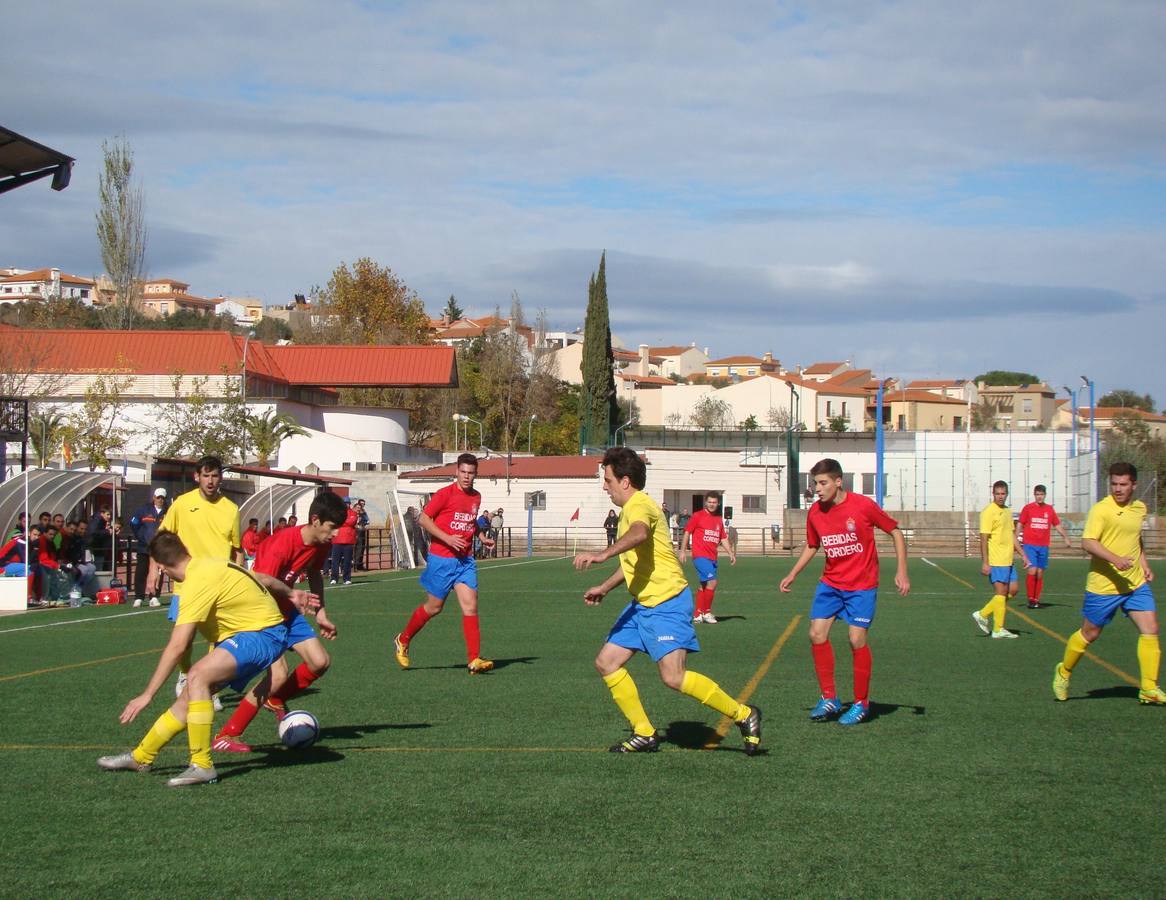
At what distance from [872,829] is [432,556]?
7259mm

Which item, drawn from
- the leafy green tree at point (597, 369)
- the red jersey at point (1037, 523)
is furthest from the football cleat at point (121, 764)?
the leafy green tree at point (597, 369)

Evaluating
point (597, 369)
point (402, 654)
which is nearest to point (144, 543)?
point (402, 654)

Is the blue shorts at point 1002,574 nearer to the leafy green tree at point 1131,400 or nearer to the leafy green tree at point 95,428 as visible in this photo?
the leafy green tree at point 95,428

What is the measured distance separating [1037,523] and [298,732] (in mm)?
17568

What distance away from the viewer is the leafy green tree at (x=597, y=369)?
81.1 metres

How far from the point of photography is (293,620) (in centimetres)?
861

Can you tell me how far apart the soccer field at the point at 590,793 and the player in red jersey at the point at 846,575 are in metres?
0.33

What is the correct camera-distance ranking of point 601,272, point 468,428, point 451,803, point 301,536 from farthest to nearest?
1. point 468,428
2. point 601,272
3. point 301,536
4. point 451,803

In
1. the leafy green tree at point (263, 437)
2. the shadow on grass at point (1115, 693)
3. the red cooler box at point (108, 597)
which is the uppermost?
the leafy green tree at point (263, 437)

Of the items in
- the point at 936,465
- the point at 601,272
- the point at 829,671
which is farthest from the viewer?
the point at 601,272

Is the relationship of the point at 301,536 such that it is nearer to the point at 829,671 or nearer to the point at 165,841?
the point at 165,841

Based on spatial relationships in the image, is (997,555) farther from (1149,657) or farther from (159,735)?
(159,735)

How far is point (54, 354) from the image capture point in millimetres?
56719

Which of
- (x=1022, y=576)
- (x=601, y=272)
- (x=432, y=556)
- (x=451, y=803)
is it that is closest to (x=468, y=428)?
(x=601, y=272)
